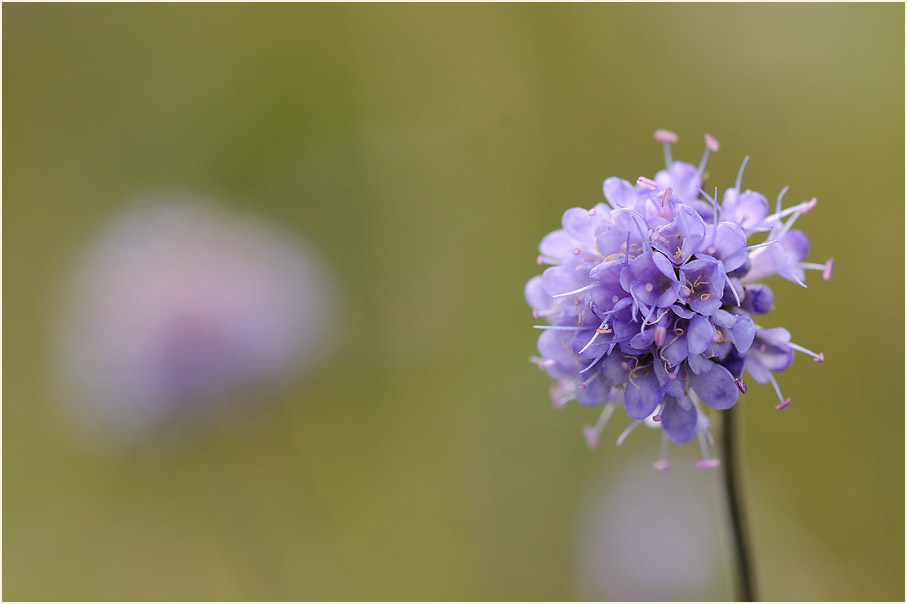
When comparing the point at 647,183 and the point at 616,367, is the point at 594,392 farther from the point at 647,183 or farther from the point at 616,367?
the point at 647,183

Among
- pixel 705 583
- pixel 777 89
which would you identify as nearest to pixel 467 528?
pixel 705 583

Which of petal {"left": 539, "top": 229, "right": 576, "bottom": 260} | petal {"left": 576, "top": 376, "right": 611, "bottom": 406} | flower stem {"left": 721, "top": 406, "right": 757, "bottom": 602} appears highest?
petal {"left": 539, "top": 229, "right": 576, "bottom": 260}

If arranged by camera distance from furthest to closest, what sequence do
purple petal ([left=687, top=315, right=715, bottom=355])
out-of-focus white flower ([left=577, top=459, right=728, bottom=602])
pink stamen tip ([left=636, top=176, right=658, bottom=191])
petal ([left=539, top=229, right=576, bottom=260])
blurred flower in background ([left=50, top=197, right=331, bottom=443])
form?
blurred flower in background ([left=50, top=197, right=331, bottom=443]) → out-of-focus white flower ([left=577, top=459, right=728, bottom=602]) → petal ([left=539, top=229, right=576, bottom=260]) → pink stamen tip ([left=636, top=176, right=658, bottom=191]) → purple petal ([left=687, top=315, right=715, bottom=355])

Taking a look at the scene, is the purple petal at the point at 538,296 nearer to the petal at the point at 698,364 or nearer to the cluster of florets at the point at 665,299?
the cluster of florets at the point at 665,299

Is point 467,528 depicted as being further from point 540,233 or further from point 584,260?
point 584,260

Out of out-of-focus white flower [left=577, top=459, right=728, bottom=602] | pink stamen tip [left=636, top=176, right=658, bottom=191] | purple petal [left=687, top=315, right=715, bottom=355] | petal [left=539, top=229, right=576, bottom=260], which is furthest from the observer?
out-of-focus white flower [left=577, top=459, right=728, bottom=602]

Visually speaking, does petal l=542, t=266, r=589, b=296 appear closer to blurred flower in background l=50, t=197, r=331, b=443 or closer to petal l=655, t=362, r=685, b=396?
petal l=655, t=362, r=685, b=396

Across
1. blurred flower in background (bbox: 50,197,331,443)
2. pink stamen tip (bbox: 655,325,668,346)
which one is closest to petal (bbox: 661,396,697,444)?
pink stamen tip (bbox: 655,325,668,346)

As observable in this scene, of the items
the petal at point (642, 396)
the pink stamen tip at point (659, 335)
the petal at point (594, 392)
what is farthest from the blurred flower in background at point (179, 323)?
the pink stamen tip at point (659, 335)
